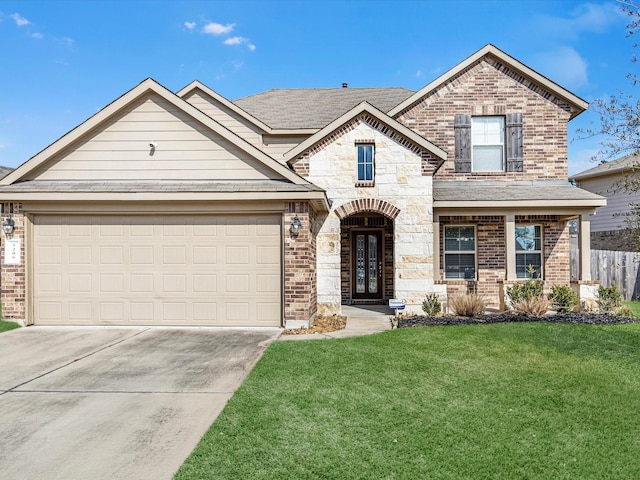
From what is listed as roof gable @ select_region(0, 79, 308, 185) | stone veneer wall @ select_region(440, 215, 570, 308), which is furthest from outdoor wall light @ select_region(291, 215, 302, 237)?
stone veneer wall @ select_region(440, 215, 570, 308)

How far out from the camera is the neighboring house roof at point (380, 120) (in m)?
10.9

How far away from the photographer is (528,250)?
517 inches

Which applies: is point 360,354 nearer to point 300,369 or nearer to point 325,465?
point 300,369

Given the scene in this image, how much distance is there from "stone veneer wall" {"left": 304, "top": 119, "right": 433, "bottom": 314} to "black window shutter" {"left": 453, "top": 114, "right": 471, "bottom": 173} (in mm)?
2768

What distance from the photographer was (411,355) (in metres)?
6.66

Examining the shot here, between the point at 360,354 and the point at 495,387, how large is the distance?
6.95 ft

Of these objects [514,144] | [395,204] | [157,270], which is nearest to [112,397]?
[157,270]

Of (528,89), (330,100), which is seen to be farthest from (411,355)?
(330,100)

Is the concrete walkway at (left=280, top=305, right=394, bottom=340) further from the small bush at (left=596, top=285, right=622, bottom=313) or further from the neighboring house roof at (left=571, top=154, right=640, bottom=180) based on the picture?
the neighboring house roof at (left=571, top=154, right=640, bottom=180)

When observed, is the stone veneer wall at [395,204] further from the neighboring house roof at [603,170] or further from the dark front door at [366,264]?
the neighboring house roof at [603,170]

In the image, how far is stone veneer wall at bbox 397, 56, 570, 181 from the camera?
43.3ft

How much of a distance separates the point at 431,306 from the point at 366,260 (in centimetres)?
371

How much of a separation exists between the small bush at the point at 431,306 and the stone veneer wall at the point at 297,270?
311cm

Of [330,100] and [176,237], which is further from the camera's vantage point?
[330,100]
